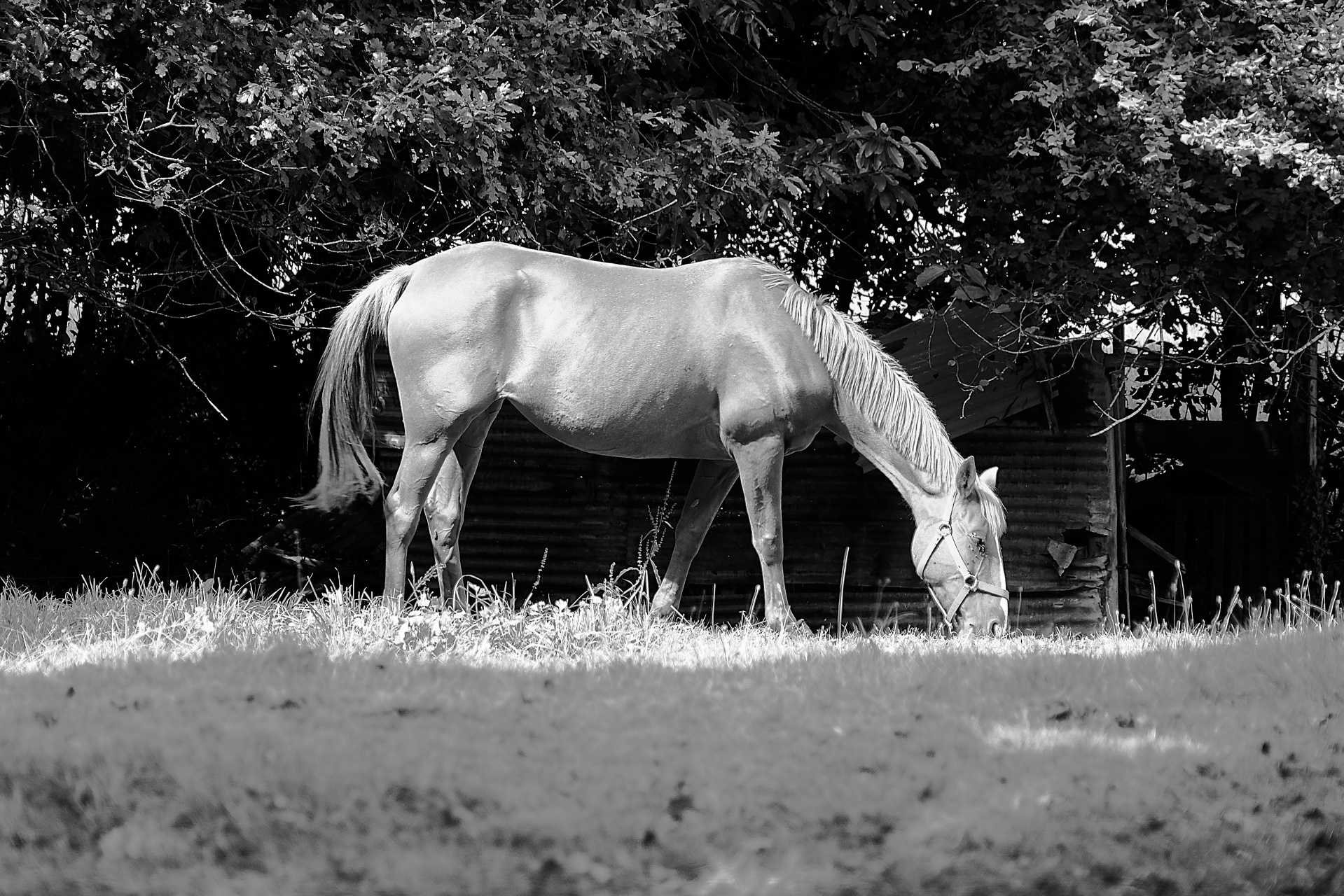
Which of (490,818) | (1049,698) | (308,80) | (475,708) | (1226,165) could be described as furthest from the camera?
(1226,165)

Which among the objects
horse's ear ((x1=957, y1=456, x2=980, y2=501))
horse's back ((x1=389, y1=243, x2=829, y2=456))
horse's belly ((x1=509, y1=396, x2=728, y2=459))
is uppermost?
horse's back ((x1=389, y1=243, x2=829, y2=456))

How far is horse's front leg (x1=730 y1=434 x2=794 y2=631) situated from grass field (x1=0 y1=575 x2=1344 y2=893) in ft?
2.89

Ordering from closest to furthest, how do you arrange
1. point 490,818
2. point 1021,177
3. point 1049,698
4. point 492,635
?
point 490,818, point 1049,698, point 492,635, point 1021,177

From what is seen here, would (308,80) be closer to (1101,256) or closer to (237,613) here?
(237,613)

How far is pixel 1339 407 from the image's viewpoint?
39.4 ft

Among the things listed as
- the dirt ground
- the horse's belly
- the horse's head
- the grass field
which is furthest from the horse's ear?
the dirt ground

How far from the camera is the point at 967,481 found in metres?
6.46

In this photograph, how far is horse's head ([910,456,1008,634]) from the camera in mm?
6488

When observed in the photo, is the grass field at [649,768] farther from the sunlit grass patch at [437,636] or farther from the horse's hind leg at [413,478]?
the horse's hind leg at [413,478]

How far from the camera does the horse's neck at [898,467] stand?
6598 millimetres

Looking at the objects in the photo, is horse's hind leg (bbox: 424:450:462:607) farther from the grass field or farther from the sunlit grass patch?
the grass field

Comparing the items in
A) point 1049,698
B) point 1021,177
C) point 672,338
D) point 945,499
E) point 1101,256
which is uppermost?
point 1021,177

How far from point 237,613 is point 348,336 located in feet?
5.20

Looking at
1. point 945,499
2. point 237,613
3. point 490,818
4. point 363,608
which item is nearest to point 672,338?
point 945,499
